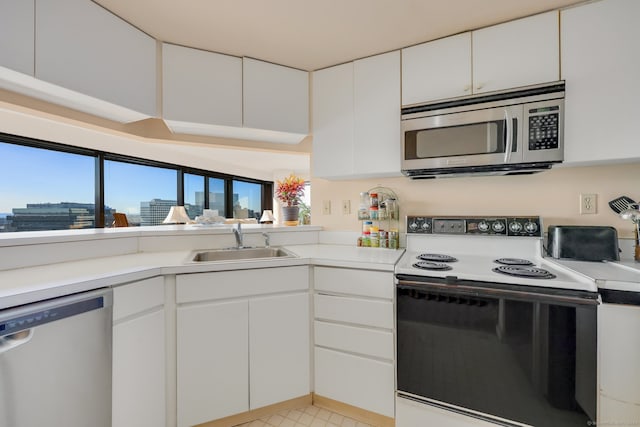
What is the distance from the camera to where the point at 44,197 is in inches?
126

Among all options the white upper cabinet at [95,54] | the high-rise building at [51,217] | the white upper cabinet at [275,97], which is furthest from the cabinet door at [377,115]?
the high-rise building at [51,217]

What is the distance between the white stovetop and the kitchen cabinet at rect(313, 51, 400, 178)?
56 centimetres

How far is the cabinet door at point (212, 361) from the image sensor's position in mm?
1358

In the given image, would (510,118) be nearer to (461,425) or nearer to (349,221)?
Result: (349,221)

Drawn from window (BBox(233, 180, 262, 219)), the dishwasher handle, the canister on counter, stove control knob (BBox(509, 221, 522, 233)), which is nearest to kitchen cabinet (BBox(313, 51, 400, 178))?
the canister on counter

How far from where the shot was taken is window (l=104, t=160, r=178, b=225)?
3.93 meters

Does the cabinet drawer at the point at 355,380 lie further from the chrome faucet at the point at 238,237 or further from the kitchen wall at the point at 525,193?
the kitchen wall at the point at 525,193

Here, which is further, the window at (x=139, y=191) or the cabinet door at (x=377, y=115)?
the window at (x=139, y=191)

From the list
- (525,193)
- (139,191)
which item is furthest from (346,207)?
(139,191)

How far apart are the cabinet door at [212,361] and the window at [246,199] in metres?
5.14

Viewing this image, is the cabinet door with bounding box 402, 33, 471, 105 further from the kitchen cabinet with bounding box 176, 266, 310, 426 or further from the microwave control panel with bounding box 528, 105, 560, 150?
the kitchen cabinet with bounding box 176, 266, 310, 426

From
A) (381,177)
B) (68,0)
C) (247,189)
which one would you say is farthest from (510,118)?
(247,189)

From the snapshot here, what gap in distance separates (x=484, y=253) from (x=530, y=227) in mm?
290

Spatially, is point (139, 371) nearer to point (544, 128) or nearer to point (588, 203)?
point (544, 128)
